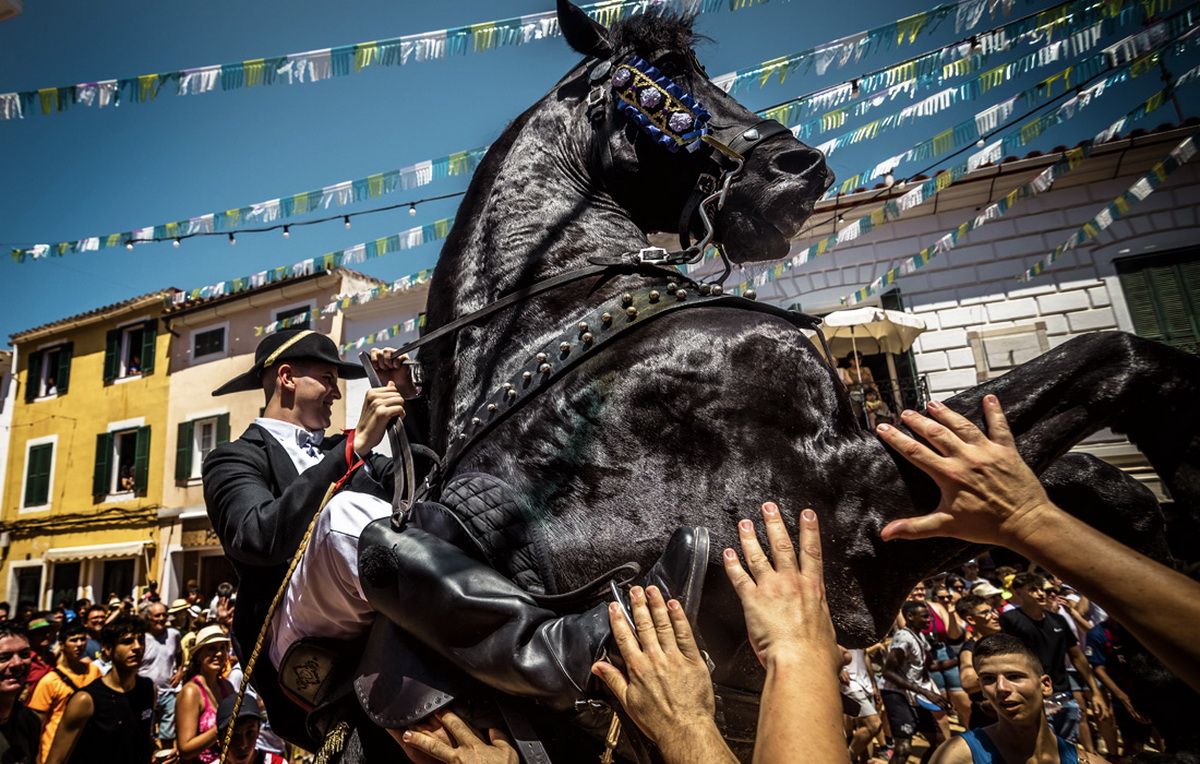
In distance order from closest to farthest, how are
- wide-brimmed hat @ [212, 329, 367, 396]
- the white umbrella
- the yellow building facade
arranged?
wide-brimmed hat @ [212, 329, 367, 396] → the white umbrella → the yellow building facade

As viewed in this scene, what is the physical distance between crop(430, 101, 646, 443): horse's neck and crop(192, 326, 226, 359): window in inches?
913

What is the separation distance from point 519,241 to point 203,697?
5.37 meters

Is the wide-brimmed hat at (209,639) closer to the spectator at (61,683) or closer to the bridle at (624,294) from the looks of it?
the spectator at (61,683)

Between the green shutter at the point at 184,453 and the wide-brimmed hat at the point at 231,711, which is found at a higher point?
the green shutter at the point at 184,453

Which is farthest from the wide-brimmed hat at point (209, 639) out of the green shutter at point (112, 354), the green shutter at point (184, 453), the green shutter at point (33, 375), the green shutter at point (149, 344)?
the green shutter at point (33, 375)

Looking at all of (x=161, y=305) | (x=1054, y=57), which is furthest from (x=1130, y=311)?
(x=161, y=305)

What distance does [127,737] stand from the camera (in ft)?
19.1

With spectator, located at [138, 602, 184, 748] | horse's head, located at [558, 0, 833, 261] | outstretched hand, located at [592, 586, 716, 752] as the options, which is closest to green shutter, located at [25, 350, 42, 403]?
spectator, located at [138, 602, 184, 748]

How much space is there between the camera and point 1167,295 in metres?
13.5

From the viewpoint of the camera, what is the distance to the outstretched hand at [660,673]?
1420 mm

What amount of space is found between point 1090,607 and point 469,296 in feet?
31.5

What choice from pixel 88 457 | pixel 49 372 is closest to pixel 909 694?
pixel 88 457

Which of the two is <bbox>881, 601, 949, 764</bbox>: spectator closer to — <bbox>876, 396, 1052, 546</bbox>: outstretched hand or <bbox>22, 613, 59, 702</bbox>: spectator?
<bbox>876, 396, 1052, 546</bbox>: outstretched hand

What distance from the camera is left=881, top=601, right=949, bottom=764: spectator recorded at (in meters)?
8.31
